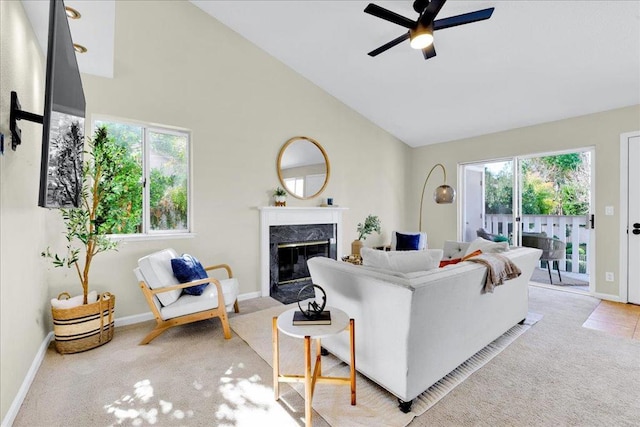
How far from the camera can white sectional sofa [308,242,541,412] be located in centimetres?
174

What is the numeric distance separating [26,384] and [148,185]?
6.73 feet

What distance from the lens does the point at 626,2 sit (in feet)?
8.32

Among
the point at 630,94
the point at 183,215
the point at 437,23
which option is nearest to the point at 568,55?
the point at 630,94

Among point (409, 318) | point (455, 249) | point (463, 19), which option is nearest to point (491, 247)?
point (455, 249)

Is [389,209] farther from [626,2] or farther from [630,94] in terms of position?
[626,2]

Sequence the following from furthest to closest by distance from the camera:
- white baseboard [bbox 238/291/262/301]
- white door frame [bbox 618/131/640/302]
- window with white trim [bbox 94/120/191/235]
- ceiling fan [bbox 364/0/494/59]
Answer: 1. white baseboard [bbox 238/291/262/301]
2. white door frame [bbox 618/131/640/302]
3. window with white trim [bbox 94/120/191/235]
4. ceiling fan [bbox 364/0/494/59]

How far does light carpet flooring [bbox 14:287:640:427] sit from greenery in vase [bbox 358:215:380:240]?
2.81 metres

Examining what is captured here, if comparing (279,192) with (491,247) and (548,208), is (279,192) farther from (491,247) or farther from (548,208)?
(548,208)

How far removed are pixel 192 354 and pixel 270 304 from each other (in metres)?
1.38

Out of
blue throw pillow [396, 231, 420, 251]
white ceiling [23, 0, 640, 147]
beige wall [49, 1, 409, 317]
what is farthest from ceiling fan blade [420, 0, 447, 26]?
blue throw pillow [396, 231, 420, 251]

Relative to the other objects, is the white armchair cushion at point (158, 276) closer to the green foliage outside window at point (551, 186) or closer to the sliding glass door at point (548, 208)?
the sliding glass door at point (548, 208)

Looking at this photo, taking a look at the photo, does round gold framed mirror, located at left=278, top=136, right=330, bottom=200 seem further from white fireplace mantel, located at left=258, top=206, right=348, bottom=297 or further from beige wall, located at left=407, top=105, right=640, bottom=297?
beige wall, located at left=407, top=105, right=640, bottom=297

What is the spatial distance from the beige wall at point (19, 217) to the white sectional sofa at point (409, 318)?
74.0 inches

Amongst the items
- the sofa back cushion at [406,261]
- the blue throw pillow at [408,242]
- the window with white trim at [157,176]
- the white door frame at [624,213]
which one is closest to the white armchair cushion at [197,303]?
the window with white trim at [157,176]
